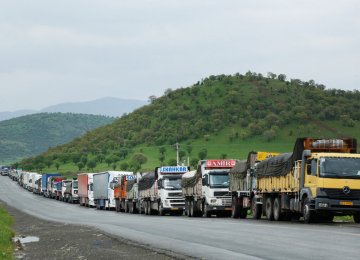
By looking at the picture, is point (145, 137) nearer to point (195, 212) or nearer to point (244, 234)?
point (195, 212)

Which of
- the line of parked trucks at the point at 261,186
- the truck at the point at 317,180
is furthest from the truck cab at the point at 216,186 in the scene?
the truck at the point at 317,180

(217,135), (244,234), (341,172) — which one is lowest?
(244,234)

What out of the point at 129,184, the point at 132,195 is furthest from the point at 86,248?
the point at 129,184

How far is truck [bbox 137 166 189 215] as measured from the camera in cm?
5397

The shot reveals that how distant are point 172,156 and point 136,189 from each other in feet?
362

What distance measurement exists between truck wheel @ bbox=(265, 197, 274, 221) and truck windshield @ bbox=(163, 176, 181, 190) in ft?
53.2

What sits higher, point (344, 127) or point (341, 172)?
point (344, 127)

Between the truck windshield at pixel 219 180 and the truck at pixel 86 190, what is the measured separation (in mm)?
35504

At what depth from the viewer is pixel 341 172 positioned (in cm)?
3164

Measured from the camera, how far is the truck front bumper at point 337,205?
104 ft

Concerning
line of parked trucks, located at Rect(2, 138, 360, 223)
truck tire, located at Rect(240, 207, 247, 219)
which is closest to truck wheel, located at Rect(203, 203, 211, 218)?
line of parked trucks, located at Rect(2, 138, 360, 223)

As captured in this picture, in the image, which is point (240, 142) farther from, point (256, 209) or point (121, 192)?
point (256, 209)

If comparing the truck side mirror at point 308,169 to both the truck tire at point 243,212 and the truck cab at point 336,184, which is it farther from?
the truck tire at point 243,212

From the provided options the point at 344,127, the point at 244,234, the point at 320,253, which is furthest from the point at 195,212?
the point at 344,127
